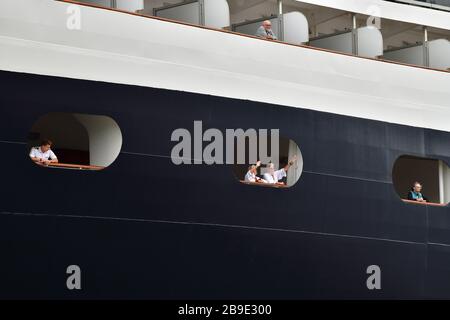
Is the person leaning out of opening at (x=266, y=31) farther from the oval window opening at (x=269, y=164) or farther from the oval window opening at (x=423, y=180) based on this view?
the oval window opening at (x=423, y=180)

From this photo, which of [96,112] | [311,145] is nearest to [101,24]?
[96,112]

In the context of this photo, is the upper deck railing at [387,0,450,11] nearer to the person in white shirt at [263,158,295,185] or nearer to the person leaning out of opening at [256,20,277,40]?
the person leaning out of opening at [256,20,277,40]

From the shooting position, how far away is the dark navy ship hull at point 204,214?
13.7m

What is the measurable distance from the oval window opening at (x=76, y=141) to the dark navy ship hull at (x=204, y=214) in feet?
0.70

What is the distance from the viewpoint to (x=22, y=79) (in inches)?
543

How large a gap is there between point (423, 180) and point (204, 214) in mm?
5637

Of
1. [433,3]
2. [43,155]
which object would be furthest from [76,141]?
[433,3]

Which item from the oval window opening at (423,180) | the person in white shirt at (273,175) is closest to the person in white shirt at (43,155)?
the person in white shirt at (273,175)

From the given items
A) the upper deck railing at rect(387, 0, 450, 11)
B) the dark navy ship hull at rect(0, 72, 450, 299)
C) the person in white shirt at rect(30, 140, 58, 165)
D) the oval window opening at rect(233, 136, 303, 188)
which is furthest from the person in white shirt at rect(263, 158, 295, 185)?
the upper deck railing at rect(387, 0, 450, 11)

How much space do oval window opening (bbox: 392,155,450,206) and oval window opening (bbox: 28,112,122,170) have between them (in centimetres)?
508

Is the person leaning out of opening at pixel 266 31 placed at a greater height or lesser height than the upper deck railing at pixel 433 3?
lesser

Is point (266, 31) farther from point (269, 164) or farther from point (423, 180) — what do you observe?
point (423, 180)

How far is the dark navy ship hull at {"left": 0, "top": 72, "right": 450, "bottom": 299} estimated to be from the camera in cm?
1371

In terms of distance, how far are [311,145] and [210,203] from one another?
6.45 ft
